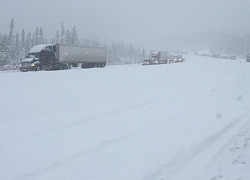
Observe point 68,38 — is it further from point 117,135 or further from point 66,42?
point 117,135

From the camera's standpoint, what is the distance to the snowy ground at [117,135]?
17.6 feet

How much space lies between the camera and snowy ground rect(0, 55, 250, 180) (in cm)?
538

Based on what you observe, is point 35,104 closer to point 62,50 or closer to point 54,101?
point 54,101

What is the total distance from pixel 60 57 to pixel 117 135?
91.8 ft

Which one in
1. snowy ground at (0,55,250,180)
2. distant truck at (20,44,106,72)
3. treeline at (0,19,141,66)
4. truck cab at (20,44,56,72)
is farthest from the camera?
treeline at (0,19,141,66)

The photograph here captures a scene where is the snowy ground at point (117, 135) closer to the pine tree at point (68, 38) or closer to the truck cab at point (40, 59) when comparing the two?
the truck cab at point (40, 59)

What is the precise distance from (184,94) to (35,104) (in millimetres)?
8371

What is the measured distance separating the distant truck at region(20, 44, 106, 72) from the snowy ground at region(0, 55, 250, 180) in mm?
16945

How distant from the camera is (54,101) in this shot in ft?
34.7

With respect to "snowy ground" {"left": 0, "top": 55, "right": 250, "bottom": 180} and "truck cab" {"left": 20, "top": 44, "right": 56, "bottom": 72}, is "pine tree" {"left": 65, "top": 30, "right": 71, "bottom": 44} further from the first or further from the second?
"snowy ground" {"left": 0, "top": 55, "right": 250, "bottom": 180}

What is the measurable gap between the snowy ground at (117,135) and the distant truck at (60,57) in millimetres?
16945

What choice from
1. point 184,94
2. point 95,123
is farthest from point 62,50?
point 95,123

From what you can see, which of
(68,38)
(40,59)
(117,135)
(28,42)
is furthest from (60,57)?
(28,42)

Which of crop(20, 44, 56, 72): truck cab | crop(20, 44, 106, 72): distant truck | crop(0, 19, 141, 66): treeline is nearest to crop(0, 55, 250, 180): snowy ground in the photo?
crop(20, 44, 56, 72): truck cab
